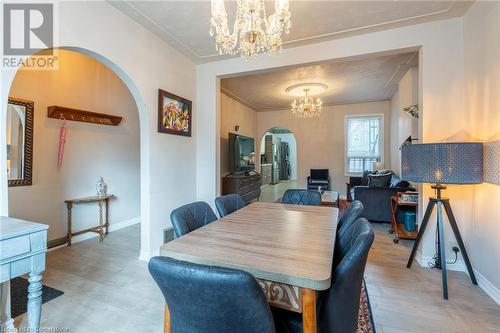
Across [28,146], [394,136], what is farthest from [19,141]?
[394,136]

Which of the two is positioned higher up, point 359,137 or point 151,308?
point 359,137

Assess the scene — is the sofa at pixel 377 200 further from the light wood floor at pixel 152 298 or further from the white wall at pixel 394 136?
the white wall at pixel 394 136

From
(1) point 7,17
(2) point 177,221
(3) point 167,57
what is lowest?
(2) point 177,221

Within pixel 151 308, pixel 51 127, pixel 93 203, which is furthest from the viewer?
pixel 93 203

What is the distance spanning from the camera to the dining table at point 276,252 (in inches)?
39.8

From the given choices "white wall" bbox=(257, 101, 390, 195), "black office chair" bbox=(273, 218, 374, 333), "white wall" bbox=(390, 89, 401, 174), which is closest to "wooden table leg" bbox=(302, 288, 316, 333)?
"black office chair" bbox=(273, 218, 374, 333)

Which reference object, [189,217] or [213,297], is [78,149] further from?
[213,297]

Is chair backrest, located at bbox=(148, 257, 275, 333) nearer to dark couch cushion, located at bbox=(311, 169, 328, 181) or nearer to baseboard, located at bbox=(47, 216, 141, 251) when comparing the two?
baseboard, located at bbox=(47, 216, 141, 251)

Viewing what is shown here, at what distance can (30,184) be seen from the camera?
9.75 ft

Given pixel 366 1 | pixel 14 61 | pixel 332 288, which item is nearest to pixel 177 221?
pixel 332 288

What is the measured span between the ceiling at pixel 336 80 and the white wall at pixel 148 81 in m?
1.61

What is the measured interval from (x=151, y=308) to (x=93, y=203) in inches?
101

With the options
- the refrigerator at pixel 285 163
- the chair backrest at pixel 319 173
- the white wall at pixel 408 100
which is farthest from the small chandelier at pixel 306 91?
the refrigerator at pixel 285 163

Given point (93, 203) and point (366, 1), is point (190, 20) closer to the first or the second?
point (366, 1)
